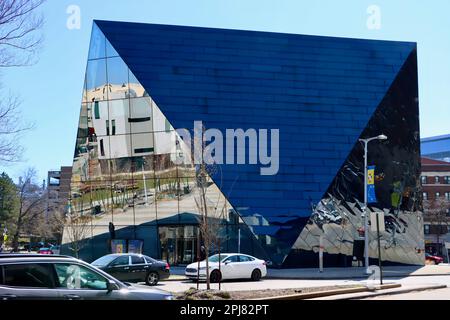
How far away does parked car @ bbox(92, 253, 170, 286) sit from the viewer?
2002cm

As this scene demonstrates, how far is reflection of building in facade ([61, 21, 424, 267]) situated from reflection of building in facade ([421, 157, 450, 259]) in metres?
36.7

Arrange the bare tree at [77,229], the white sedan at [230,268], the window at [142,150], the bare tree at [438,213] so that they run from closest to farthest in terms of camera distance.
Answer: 1. the white sedan at [230,268]
2. the bare tree at [77,229]
3. the window at [142,150]
4. the bare tree at [438,213]

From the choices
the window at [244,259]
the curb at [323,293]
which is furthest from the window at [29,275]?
the window at [244,259]

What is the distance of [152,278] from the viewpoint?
2123cm

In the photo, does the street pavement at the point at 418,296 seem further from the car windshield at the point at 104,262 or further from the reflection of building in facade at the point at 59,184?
the reflection of building in facade at the point at 59,184

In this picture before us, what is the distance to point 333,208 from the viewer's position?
120 ft

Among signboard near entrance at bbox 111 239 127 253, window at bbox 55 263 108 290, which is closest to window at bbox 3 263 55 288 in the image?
window at bbox 55 263 108 290

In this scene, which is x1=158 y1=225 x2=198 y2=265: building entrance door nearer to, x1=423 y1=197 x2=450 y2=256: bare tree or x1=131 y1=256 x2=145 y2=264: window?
x1=131 y1=256 x2=145 y2=264: window

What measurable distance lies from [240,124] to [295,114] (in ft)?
14.7

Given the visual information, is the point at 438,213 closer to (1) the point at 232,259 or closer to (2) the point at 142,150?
(2) the point at 142,150

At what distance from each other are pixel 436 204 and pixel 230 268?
58756 mm

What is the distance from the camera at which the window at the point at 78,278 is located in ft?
26.6
